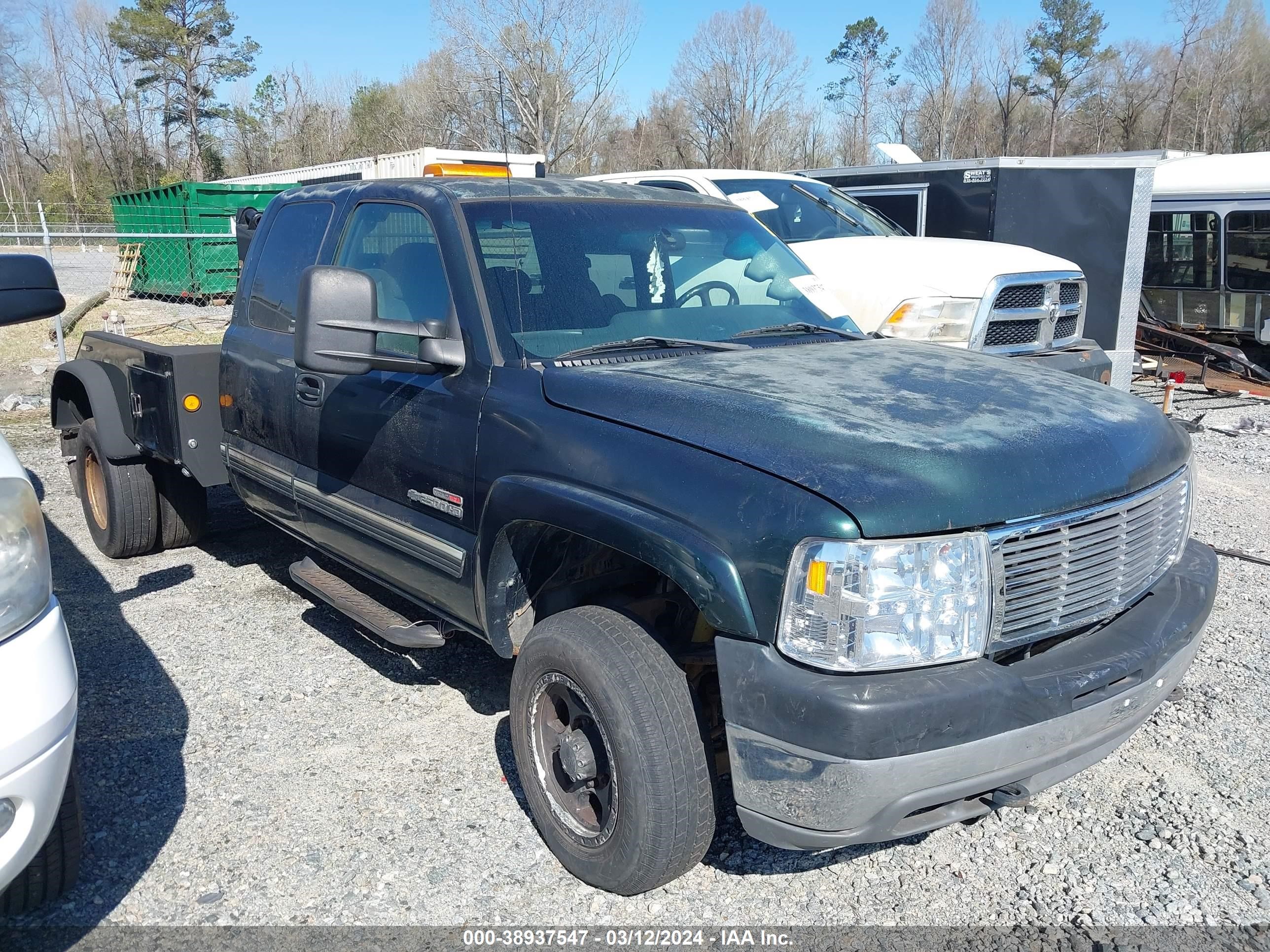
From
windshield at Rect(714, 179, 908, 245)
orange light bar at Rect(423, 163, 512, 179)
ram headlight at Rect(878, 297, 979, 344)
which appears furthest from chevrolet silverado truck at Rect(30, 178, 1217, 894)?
windshield at Rect(714, 179, 908, 245)

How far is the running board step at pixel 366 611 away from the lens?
3635 mm

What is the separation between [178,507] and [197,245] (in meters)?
16.0

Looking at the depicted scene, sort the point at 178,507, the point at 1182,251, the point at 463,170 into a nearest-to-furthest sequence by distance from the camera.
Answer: the point at 178,507 → the point at 463,170 → the point at 1182,251

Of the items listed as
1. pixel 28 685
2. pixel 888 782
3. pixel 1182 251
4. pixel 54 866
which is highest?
pixel 1182 251

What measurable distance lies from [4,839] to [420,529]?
1.54 m

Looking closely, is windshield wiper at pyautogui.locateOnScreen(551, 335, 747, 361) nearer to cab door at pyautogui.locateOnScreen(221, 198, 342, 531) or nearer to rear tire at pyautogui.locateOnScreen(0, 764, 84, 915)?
cab door at pyautogui.locateOnScreen(221, 198, 342, 531)

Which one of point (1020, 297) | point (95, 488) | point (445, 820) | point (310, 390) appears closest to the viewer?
point (445, 820)

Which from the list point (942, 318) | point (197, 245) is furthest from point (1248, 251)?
point (197, 245)

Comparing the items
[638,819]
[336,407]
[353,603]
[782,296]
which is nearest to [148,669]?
[353,603]

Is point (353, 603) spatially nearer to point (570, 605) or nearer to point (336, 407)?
point (336, 407)

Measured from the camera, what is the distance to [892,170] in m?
13.0

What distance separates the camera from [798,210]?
8484 mm

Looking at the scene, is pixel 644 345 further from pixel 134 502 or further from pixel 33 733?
pixel 134 502

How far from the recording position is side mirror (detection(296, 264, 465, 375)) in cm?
317
